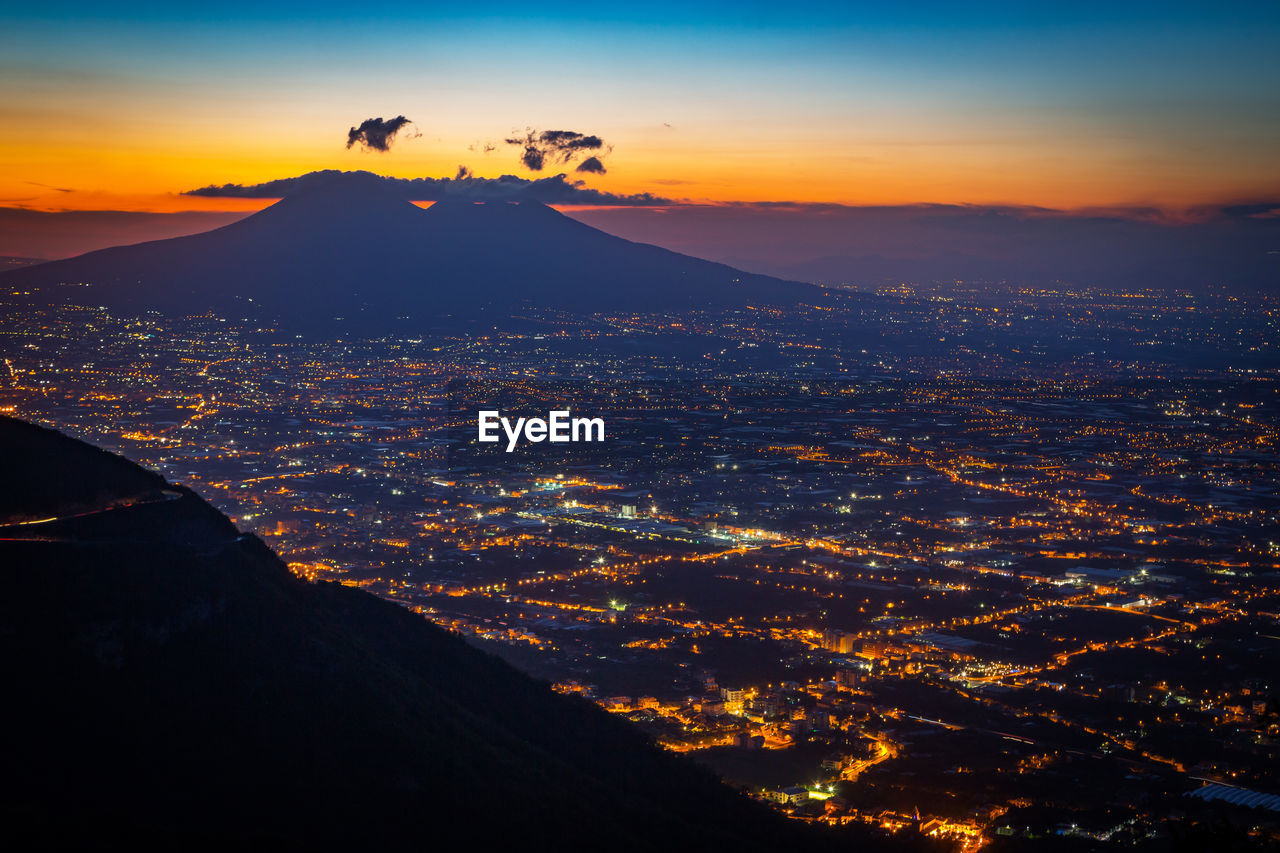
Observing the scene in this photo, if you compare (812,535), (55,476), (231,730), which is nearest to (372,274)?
(812,535)

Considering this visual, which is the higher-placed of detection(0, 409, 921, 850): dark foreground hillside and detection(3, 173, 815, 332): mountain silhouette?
detection(3, 173, 815, 332): mountain silhouette

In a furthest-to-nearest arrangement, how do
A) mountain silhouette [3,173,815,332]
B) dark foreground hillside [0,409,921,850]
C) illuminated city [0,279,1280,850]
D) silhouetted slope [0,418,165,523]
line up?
mountain silhouette [3,173,815,332] → illuminated city [0,279,1280,850] → silhouetted slope [0,418,165,523] → dark foreground hillside [0,409,921,850]

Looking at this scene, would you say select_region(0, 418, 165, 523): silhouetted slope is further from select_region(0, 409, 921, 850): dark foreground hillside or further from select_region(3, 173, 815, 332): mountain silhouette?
select_region(3, 173, 815, 332): mountain silhouette

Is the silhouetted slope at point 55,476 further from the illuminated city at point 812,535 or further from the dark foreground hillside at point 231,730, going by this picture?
the illuminated city at point 812,535

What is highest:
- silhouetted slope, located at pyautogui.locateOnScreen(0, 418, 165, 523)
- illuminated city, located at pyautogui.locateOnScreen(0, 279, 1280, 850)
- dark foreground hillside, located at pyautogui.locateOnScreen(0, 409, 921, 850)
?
silhouetted slope, located at pyautogui.locateOnScreen(0, 418, 165, 523)

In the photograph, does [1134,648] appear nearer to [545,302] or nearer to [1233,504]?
[1233,504]

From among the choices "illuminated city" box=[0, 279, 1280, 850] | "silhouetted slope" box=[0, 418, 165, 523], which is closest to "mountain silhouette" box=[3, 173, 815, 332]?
"illuminated city" box=[0, 279, 1280, 850]

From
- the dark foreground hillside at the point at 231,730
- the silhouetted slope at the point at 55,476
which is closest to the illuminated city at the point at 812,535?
the dark foreground hillside at the point at 231,730
